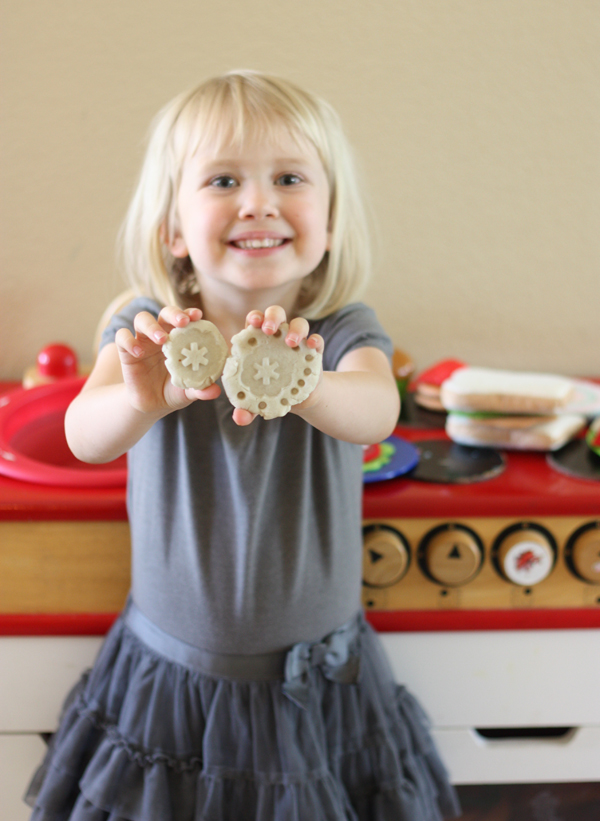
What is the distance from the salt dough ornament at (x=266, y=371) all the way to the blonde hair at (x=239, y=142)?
0.28 metres

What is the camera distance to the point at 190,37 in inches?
45.9

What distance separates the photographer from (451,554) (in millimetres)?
877

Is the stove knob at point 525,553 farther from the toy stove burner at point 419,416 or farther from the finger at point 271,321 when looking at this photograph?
the finger at point 271,321

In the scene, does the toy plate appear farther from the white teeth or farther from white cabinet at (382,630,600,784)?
the white teeth

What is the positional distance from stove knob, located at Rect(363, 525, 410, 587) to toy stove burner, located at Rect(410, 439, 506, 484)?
0.09 m

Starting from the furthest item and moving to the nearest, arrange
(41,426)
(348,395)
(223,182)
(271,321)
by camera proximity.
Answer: (41,426), (223,182), (348,395), (271,321)

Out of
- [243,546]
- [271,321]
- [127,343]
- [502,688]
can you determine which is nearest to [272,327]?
[271,321]

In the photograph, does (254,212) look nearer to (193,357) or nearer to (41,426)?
(193,357)

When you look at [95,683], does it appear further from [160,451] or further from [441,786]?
[441,786]

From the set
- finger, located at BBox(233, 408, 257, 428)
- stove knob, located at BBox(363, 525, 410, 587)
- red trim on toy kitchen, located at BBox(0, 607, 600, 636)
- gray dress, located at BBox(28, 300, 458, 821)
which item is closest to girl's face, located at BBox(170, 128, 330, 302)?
gray dress, located at BBox(28, 300, 458, 821)

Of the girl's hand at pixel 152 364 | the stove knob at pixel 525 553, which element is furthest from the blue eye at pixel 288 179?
the stove knob at pixel 525 553

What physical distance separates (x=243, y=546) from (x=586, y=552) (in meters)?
0.42

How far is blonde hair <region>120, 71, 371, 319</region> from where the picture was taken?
2.39 feet

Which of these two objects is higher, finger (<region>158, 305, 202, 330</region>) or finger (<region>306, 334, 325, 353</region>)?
finger (<region>158, 305, 202, 330</region>)
